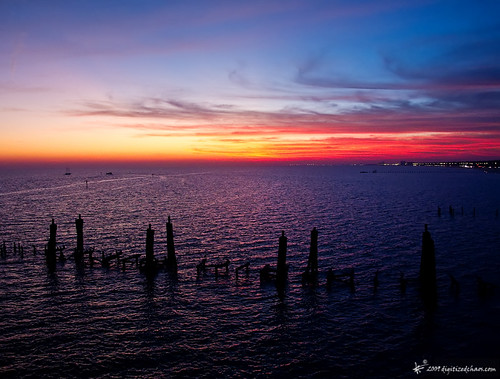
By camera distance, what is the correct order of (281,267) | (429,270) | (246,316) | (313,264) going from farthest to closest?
(313,264), (281,267), (429,270), (246,316)

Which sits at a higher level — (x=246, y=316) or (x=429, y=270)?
(x=429, y=270)

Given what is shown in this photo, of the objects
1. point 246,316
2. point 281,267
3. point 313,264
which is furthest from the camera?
point 313,264

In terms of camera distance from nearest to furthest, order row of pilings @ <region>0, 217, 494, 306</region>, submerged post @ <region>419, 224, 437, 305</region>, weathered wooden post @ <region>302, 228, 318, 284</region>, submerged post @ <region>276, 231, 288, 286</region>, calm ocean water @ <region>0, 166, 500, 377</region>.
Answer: calm ocean water @ <region>0, 166, 500, 377</region>, submerged post @ <region>419, 224, 437, 305</region>, row of pilings @ <region>0, 217, 494, 306</region>, submerged post @ <region>276, 231, 288, 286</region>, weathered wooden post @ <region>302, 228, 318, 284</region>

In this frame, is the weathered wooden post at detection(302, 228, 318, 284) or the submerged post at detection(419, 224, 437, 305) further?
the weathered wooden post at detection(302, 228, 318, 284)

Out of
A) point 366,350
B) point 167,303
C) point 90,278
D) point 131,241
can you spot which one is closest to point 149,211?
point 131,241

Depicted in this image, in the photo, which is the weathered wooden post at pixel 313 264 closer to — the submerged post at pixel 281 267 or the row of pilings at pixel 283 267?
the row of pilings at pixel 283 267

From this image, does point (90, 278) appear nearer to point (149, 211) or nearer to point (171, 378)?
point (171, 378)

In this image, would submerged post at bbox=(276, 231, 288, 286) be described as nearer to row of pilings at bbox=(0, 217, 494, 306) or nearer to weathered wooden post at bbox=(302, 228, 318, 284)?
row of pilings at bbox=(0, 217, 494, 306)

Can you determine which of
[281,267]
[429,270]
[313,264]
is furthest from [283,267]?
[429,270]

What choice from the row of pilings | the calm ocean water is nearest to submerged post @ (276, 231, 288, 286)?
the row of pilings

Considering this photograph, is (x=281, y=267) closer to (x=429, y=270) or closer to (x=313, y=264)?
(x=313, y=264)

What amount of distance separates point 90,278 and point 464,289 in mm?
32131

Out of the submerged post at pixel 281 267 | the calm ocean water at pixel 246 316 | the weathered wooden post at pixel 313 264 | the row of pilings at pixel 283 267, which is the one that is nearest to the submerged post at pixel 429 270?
the row of pilings at pixel 283 267

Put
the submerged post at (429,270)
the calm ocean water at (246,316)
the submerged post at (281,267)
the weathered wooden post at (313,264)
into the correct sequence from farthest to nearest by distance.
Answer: the weathered wooden post at (313,264), the submerged post at (281,267), the submerged post at (429,270), the calm ocean water at (246,316)
